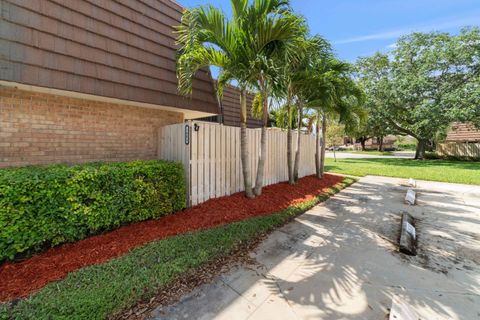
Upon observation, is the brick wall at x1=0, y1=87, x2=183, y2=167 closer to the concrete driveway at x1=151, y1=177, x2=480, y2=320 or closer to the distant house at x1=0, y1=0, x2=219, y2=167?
the distant house at x1=0, y1=0, x2=219, y2=167

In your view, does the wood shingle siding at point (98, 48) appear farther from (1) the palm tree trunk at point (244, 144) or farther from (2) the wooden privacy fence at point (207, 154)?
(1) the palm tree trunk at point (244, 144)

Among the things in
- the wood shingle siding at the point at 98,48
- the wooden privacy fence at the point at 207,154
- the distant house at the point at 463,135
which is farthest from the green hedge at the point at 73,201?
the distant house at the point at 463,135

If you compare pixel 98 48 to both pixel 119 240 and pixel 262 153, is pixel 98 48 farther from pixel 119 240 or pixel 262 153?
pixel 262 153

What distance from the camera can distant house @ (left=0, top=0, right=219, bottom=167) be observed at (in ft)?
11.0

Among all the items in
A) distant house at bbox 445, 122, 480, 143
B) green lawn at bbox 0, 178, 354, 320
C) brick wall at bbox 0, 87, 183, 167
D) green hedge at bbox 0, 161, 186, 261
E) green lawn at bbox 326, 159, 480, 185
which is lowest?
green lawn at bbox 0, 178, 354, 320

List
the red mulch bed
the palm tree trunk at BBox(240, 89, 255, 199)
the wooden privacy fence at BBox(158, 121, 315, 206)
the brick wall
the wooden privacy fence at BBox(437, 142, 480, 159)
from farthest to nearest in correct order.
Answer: the wooden privacy fence at BBox(437, 142, 480, 159) → the palm tree trunk at BBox(240, 89, 255, 199) → the wooden privacy fence at BBox(158, 121, 315, 206) → the brick wall → the red mulch bed

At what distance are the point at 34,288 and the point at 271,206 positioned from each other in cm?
421

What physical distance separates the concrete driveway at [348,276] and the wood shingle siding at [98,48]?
3927mm

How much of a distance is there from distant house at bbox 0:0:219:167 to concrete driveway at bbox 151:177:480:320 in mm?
3800

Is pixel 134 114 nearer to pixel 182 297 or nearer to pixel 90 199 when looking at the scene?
pixel 90 199

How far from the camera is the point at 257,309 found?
218 centimetres

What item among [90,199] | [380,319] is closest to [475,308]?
[380,319]

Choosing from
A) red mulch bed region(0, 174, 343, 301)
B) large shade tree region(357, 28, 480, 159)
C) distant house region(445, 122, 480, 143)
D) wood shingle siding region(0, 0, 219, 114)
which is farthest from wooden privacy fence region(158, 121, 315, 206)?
distant house region(445, 122, 480, 143)

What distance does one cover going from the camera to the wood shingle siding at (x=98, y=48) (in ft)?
10.7
